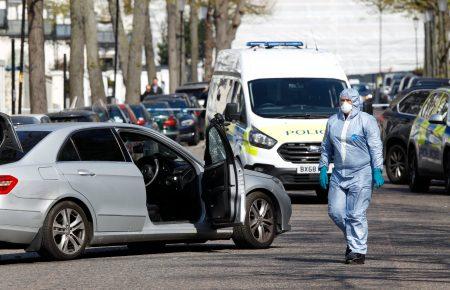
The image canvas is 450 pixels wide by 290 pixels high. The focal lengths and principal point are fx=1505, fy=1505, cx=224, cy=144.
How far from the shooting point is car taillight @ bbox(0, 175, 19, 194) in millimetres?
13531

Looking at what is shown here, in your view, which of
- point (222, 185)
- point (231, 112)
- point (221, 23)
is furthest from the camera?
point (221, 23)

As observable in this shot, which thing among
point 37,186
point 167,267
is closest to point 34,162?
point 37,186

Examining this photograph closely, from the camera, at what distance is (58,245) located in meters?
14.0

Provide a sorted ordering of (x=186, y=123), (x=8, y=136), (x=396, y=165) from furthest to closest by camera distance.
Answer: (x=186, y=123), (x=396, y=165), (x=8, y=136)

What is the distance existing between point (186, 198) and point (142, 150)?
1044 mm

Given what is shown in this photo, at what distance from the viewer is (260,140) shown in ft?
72.1

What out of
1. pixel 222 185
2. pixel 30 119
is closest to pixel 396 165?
pixel 30 119

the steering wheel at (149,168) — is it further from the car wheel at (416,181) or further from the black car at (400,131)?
the black car at (400,131)

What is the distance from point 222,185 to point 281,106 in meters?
8.02

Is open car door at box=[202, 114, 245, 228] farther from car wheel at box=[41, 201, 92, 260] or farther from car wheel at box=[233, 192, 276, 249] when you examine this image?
car wheel at box=[41, 201, 92, 260]

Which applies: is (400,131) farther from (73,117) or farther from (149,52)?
(149,52)

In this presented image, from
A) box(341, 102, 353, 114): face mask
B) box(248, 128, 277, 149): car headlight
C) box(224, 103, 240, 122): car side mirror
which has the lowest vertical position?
box(248, 128, 277, 149): car headlight

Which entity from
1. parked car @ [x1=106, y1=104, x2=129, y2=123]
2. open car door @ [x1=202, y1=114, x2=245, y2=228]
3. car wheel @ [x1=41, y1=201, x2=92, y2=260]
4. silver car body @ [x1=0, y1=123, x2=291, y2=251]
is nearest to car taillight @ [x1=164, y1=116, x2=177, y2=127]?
parked car @ [x1=106, y1=104, x2=129, y2=123]

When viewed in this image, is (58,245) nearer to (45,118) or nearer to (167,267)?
(167,267)
